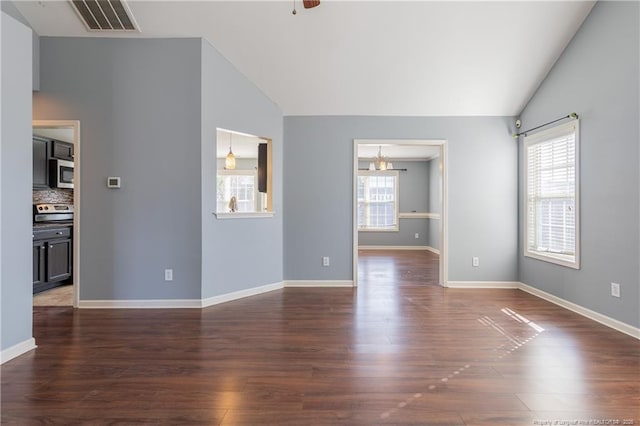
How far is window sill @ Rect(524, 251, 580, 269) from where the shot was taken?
3877 millimetres

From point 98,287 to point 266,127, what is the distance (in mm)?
2771

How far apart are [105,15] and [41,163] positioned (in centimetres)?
246

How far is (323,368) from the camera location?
2.44 m

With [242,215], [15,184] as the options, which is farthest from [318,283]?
[15,184]

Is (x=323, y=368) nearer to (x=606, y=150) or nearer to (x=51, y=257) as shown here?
(x=606, y=150)

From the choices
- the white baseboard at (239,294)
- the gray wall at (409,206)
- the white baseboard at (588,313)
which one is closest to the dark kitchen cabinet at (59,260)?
the white baseboard at (239,294)

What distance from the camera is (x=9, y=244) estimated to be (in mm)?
2611

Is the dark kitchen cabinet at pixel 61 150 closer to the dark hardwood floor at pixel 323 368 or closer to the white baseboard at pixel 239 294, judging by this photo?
the dark hardwood floor at pixel 323 368

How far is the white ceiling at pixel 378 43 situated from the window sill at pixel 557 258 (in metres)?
1.98

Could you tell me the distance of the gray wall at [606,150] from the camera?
312cm

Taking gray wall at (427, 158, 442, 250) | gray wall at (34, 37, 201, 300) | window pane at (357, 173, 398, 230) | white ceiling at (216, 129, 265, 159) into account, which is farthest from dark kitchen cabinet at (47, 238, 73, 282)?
gray wall at (427, 158, 442, 250)

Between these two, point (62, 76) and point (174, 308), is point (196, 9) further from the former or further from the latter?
point (174, 308)

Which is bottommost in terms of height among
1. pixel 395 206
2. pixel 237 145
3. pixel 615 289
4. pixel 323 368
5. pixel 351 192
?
pixel 323 368

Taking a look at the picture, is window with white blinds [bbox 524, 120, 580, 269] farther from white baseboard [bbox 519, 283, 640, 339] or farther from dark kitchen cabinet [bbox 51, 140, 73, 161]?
dark kitchen cabinet [bbox 51, 140, 73, 161]
